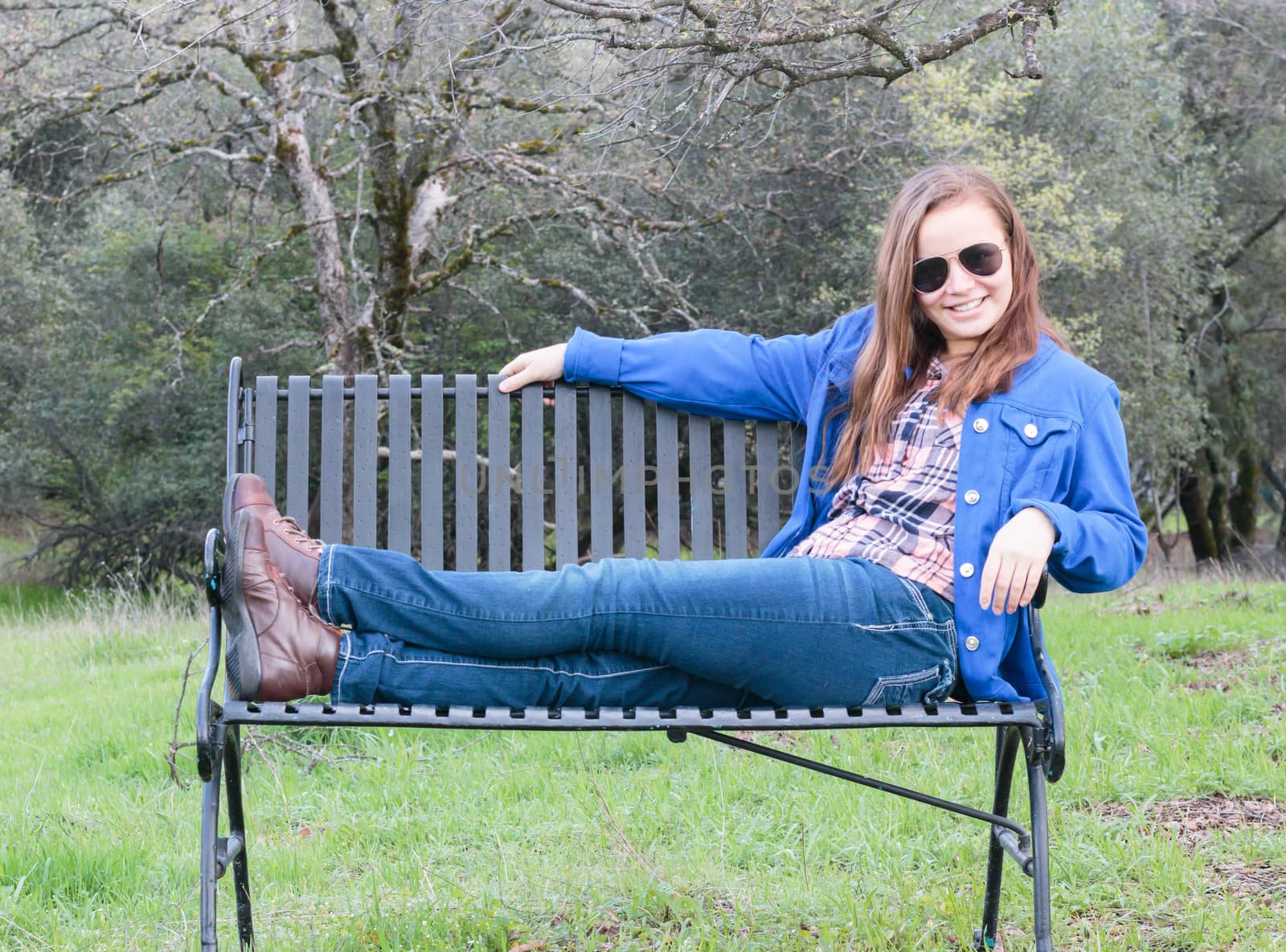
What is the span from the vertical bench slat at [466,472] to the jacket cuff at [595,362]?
275 millimetres

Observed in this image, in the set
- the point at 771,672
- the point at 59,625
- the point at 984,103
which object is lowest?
the point at 59,625

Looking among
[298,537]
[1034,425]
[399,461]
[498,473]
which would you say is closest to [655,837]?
[498,473]

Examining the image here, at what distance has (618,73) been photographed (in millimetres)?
3486

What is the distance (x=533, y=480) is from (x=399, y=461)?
36 cm

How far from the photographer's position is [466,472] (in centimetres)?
304

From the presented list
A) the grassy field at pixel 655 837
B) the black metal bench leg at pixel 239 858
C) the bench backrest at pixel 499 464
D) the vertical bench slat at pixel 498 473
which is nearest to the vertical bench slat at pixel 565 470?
the bench backrest at pixel 499 464

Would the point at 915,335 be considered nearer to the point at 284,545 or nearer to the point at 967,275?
the point at 967,275

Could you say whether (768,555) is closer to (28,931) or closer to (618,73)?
(618,73)

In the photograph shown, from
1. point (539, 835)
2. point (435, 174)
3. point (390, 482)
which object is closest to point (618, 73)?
point (390, 482)

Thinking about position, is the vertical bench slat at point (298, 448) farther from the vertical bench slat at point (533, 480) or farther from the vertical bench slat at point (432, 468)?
the vertical bench slat at point (533, 480)

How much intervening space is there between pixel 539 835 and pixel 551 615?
1.40 metres

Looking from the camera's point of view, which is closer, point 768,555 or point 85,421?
point 768,555

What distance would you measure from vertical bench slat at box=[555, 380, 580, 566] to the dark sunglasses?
92 centimetres

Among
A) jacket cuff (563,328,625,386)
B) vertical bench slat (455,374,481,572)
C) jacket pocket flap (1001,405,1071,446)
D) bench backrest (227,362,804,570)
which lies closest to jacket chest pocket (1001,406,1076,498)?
jacket pocket flap (1001,405,1071,446)
